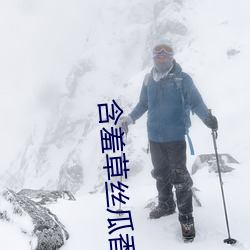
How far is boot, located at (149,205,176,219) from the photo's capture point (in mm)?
6320

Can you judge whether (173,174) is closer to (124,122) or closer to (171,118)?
(171,118)

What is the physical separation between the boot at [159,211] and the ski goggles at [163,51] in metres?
2.51

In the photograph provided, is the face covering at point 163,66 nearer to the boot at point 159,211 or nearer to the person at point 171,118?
the person at point 171,118

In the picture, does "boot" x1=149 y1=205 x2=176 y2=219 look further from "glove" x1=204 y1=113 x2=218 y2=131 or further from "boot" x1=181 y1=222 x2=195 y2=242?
"glove" x1=204 y1=113 x2=218 y2=131

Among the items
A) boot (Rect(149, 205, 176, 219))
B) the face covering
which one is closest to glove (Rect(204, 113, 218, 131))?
the face covering

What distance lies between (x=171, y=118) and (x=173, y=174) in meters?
0.86

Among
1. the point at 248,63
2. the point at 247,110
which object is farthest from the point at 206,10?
the point at 247,110

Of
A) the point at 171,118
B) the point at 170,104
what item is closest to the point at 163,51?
the point at 170,104

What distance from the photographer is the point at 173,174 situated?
576cm

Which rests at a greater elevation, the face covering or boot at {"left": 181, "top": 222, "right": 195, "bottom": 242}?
the face covering

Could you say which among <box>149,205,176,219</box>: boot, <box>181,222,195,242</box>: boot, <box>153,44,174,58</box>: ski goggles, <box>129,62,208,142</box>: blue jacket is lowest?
<box>181,222,195,242</box>: boot

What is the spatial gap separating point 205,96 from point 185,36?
1941 inches

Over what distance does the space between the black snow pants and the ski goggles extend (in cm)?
136

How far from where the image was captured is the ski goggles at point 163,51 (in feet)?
19.1
